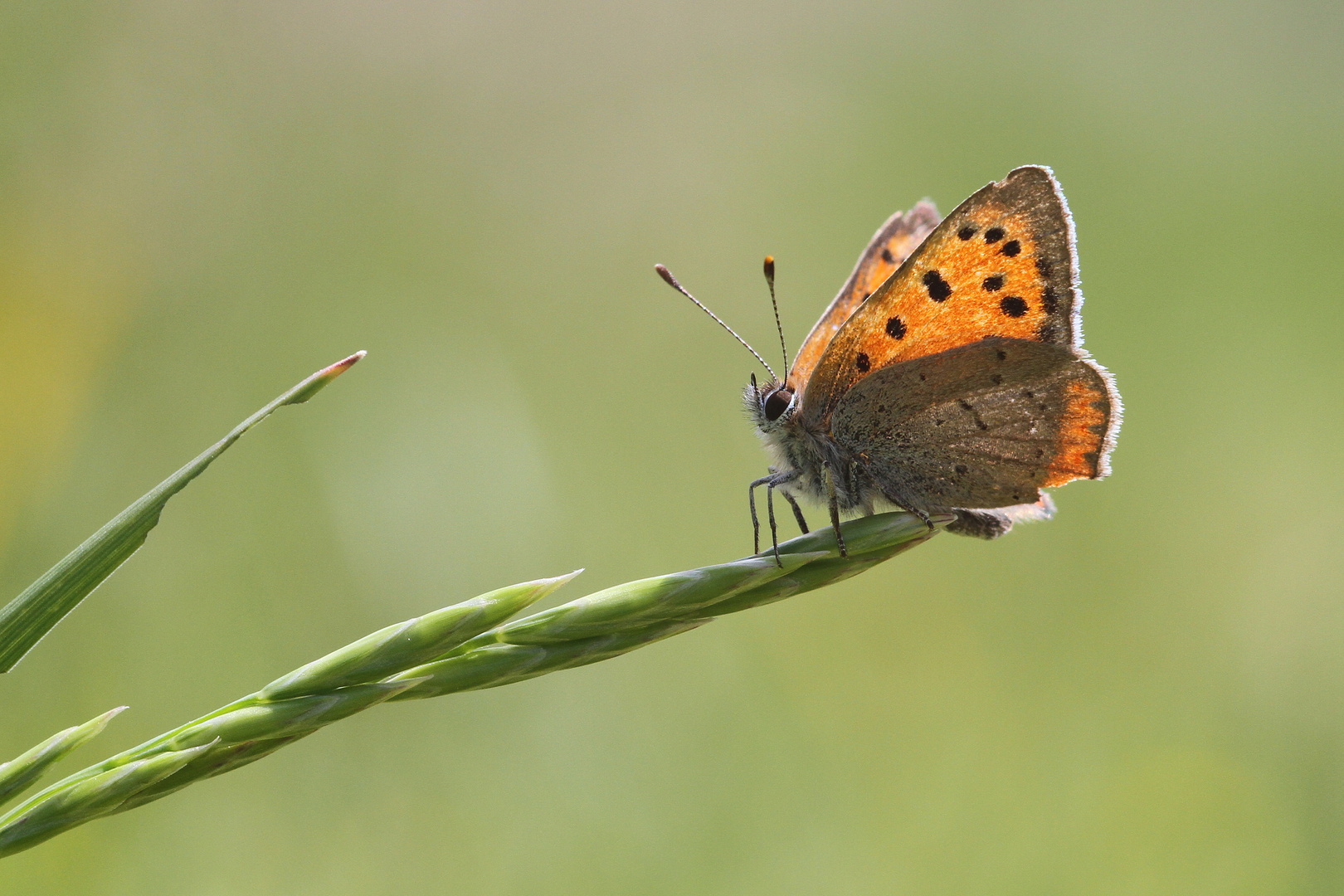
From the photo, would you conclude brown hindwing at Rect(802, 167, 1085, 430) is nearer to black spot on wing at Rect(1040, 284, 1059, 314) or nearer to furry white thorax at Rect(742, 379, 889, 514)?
black spot on wing at Rect(1040, 284, 1059, 314)

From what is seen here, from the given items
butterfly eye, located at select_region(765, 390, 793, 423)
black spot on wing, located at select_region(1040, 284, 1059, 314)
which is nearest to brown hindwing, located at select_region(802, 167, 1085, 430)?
black spot on wing, located at select_region(1040, 284, 1059, 314)

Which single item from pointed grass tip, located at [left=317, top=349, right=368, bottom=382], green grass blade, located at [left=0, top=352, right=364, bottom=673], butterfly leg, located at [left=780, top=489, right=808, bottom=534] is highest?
pointed grass tip, located at [left=317, top=349, right=368, bottom=382]

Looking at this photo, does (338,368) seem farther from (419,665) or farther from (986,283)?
(986,283)

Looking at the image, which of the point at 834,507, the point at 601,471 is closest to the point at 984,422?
the point at 834,507

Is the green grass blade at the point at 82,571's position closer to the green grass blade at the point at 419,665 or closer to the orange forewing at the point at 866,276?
the green grass blade at the point at 419,665

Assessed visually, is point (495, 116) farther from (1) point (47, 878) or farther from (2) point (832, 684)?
(1) point (47, 878)

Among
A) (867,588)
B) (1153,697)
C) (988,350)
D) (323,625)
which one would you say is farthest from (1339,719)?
(323,625)

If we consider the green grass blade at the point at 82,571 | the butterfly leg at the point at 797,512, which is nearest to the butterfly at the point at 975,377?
the butterfly leg at the point at 797,512
